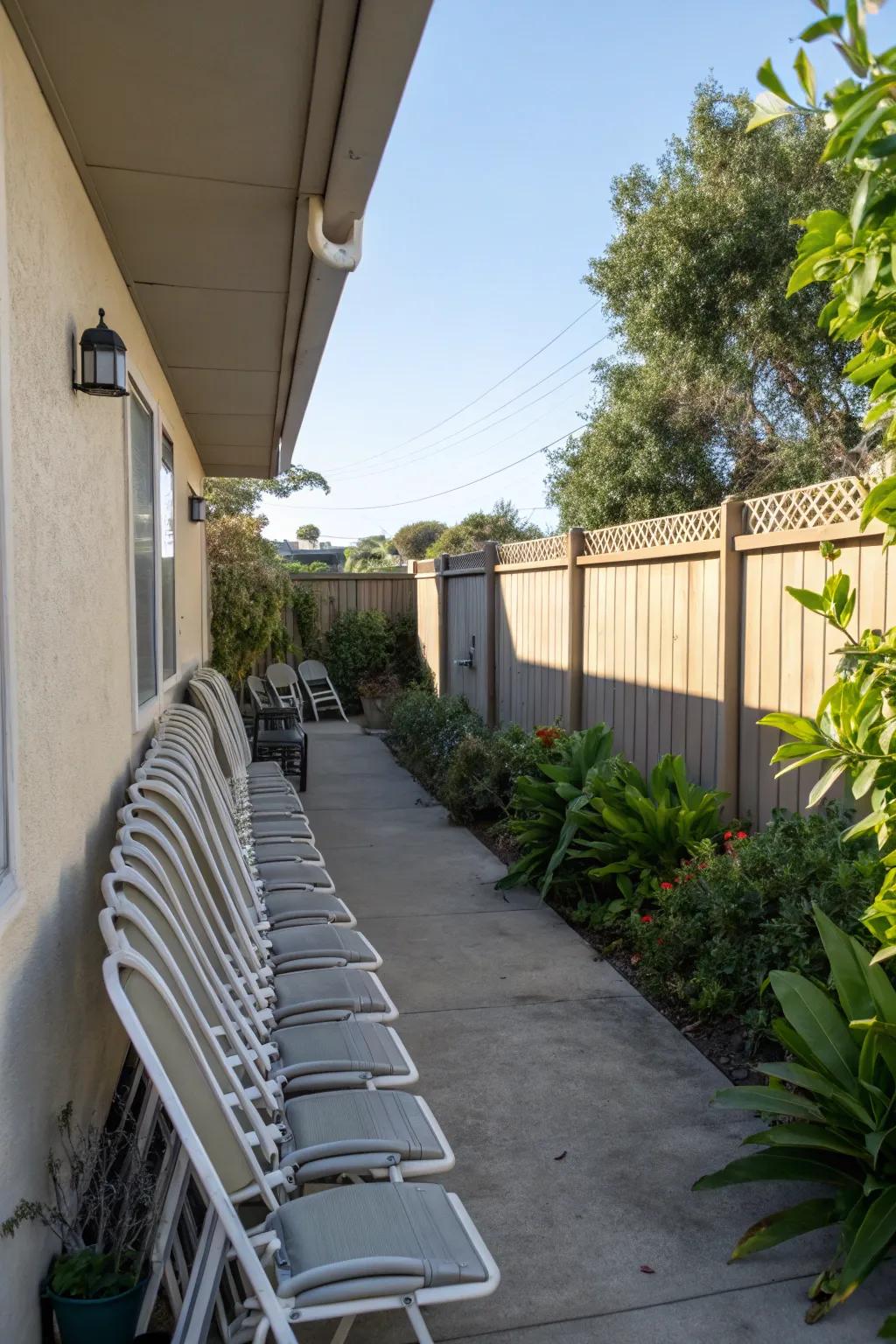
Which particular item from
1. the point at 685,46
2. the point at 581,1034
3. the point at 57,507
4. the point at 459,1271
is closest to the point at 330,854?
the point at 581,1034

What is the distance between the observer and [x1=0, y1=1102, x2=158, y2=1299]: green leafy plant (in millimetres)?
1846

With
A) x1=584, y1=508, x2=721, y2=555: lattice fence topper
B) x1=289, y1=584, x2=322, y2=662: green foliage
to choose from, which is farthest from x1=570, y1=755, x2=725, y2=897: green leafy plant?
x1=289, y1=584, x2=322, y2=662: green foliage

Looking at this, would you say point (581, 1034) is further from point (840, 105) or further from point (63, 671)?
point (840, 105)

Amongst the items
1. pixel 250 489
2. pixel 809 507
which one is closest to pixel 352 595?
pixel 809 507

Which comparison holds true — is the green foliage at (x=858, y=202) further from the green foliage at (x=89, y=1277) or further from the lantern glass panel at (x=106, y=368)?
the green foliage at (x=89, y=1277)

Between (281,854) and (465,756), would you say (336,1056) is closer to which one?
(281,854)

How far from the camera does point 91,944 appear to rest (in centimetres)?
264

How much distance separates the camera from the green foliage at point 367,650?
44.7 ft

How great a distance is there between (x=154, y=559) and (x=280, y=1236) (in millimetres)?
3310

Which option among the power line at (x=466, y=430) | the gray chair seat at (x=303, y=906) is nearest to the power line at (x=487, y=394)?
the power line at (x=466, y=430)

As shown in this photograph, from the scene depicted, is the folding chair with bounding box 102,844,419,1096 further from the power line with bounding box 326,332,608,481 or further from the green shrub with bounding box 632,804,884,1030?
the power line with bounding box 326,332,608,481

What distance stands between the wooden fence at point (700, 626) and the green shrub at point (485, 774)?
451mm

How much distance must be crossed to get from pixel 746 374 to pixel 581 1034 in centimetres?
1178

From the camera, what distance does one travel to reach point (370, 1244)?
5.91 feet
